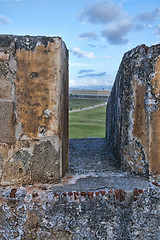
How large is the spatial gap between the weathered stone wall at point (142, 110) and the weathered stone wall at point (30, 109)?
639 mm

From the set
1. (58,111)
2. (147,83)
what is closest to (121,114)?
(147,83)

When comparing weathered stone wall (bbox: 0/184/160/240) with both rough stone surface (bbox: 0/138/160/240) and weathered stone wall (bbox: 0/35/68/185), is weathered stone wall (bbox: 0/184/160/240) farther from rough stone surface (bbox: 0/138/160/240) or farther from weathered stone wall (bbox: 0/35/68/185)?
weathered stone wall (bbox: 0/35/68/185)

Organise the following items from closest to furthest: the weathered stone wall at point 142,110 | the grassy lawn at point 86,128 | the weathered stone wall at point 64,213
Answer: the weathered stone wall at point 64,213 → the weathered stone wall at point 142,110 → the grassy lawn at point 86,128

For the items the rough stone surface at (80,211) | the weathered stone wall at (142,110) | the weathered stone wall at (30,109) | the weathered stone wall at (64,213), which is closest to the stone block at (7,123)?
the weathered stone wall at (30,109)

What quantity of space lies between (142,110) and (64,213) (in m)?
1.08

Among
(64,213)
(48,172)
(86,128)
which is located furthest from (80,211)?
(86,128)

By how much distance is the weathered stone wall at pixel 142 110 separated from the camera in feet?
6.23

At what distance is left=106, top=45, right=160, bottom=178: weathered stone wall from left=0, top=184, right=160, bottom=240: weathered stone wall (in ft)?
1.07

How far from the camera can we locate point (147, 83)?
1918 millimetres

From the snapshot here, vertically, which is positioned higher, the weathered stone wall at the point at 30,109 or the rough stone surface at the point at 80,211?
the weathered stone wall at the point at 30,109

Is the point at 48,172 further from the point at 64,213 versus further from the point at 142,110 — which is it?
the point at 142,110

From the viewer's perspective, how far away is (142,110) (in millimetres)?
1959

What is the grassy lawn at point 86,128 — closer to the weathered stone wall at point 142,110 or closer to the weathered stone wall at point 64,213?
the weathered stone wall at point 142,110

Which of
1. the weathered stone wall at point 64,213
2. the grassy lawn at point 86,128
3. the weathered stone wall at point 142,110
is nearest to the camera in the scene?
the weathered stone wall at point 64,213
